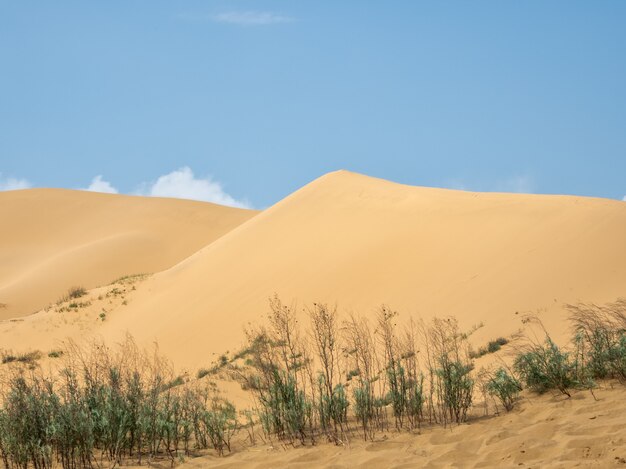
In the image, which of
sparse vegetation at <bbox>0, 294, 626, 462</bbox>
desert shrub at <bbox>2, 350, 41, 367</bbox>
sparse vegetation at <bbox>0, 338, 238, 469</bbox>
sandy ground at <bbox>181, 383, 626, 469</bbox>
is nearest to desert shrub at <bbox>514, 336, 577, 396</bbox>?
sparse vegetation at <bbox>0, 294, 626, 462</bbox>

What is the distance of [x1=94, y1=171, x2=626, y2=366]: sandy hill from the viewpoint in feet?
51.3

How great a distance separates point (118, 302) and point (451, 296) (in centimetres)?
1307

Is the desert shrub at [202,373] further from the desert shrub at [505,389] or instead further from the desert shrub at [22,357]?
the desert shrub at [505,389]

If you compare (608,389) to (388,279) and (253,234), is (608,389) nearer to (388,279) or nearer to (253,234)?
(388,279)

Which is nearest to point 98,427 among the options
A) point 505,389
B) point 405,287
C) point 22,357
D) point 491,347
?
point 505,389

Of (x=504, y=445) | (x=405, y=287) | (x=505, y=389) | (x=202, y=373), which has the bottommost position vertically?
(x=504, y=445)

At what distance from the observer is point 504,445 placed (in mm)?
6598

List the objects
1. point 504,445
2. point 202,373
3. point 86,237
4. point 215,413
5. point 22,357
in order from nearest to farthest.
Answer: point 504,445, point 215,413, point 202,373, point 22,357, point 86,237

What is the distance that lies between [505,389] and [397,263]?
1121 cm

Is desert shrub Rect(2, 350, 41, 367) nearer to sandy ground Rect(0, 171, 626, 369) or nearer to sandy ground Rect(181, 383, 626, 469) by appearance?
sandy ground Rect(0, 171, 626, 369)

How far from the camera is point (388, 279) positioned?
742 inches

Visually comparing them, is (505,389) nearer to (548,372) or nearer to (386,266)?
(548,372)

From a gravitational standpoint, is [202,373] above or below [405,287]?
below

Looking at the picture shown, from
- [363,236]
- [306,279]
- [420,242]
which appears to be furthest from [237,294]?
[420,242]
